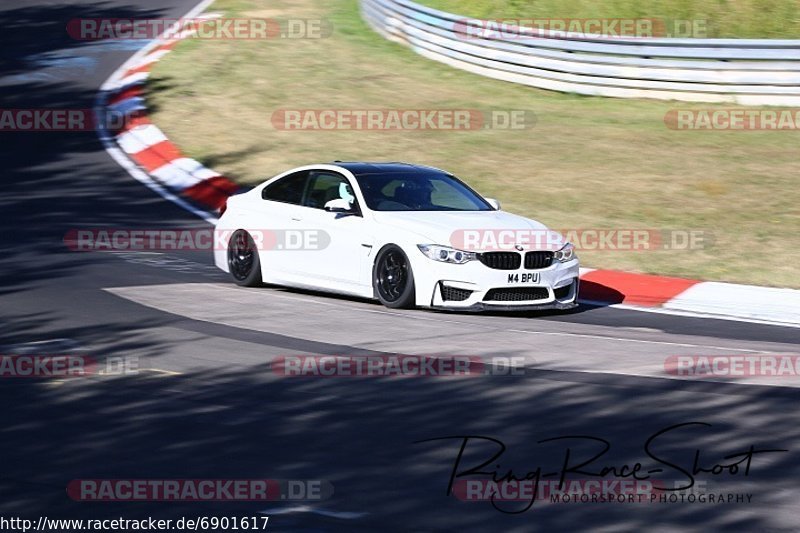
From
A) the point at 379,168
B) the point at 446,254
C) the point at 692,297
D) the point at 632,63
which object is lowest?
the point at 692,297

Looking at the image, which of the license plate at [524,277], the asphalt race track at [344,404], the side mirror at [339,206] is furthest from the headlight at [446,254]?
the side mirror at [339,206]

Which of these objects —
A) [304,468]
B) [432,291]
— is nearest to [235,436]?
[304,468]

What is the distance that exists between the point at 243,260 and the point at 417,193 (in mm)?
2040

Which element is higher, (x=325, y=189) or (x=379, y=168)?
(x=379, y=168)

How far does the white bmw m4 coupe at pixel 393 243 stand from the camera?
1270 centimetres

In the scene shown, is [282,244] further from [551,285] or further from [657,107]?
[657,107]
